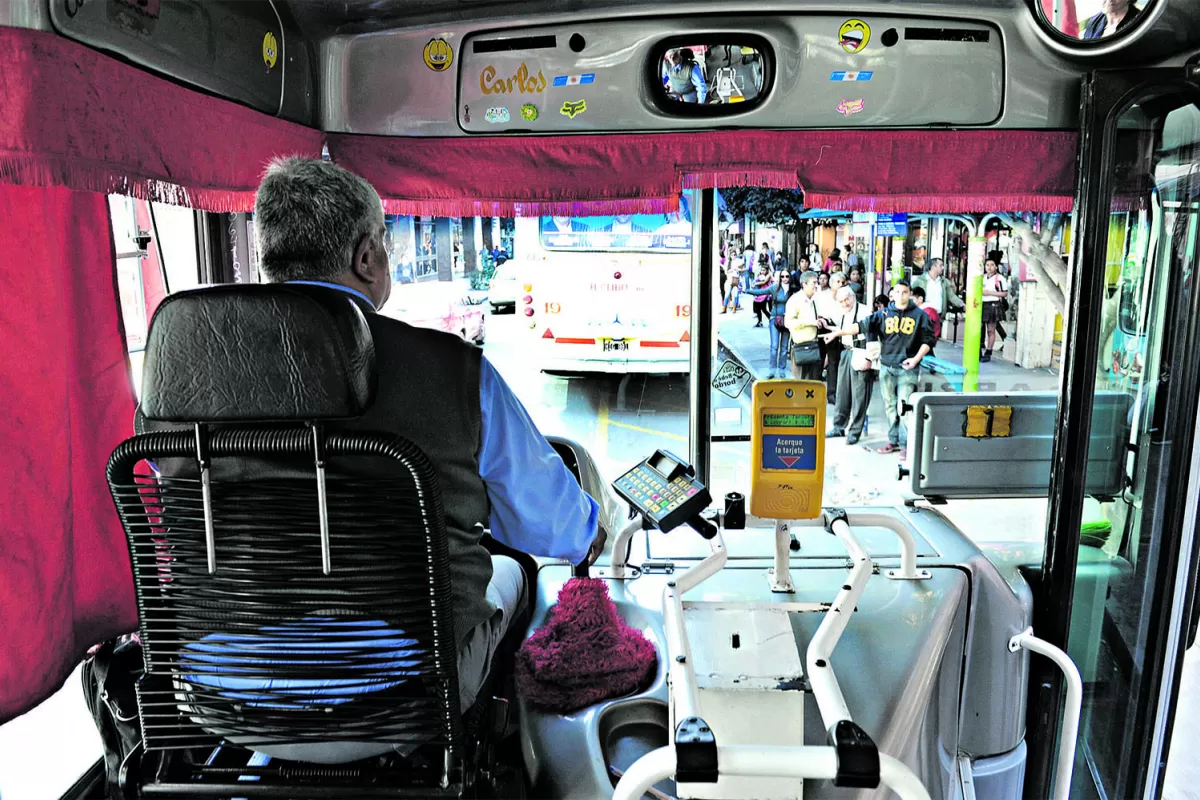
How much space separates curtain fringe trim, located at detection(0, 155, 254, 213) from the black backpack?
2.85 feet

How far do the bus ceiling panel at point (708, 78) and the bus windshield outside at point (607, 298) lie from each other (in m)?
3.22

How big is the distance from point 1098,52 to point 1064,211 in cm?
46

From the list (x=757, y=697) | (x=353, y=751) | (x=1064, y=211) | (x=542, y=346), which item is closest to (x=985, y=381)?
(x=542, y=346)

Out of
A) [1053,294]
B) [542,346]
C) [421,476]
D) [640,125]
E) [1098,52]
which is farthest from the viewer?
[542,346]

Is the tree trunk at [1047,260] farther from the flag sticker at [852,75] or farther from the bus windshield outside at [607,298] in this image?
the bus windshield outside at [607,298]

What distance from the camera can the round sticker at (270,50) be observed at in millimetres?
2369

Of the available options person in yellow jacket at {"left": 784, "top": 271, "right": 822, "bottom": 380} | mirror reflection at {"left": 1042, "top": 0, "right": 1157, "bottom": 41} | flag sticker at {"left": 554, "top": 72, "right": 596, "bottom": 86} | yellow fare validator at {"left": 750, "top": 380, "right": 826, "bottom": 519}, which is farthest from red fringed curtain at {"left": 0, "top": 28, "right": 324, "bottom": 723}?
person in yellow jacket at {"left": 784, "top": 271, "right": 822, "bottom": 380}

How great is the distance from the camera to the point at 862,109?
253cm

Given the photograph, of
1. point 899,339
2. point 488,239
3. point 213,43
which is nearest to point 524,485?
point 213,43

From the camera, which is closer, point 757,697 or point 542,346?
point 757,697

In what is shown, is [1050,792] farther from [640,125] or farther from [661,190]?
[640,125]

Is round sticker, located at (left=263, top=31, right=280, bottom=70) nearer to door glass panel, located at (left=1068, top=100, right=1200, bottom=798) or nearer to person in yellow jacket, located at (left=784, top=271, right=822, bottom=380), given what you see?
door glass panel, located at (left=1068, top=100, right=1200, bottom=798)

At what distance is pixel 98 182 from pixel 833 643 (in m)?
1.63

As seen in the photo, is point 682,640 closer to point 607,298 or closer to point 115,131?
point 115,131
